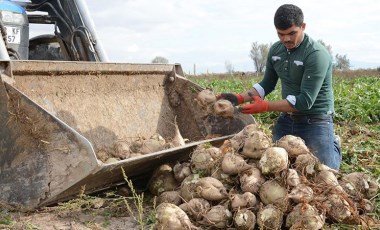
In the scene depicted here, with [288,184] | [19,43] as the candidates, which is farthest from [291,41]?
[19,43]

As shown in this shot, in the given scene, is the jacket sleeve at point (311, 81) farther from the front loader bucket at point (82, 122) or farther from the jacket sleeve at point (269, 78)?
the jacket sleeve at point (269, 78)

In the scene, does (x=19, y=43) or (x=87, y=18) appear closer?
(x=19, y=43)

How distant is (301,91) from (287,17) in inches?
26.5

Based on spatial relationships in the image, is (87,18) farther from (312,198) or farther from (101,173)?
(312,198)

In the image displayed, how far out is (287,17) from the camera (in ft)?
15.3

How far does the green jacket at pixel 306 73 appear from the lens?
15.6ft

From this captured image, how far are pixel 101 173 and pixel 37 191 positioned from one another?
0.48m

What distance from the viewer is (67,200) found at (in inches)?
149


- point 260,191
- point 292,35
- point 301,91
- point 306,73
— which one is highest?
point 292,35

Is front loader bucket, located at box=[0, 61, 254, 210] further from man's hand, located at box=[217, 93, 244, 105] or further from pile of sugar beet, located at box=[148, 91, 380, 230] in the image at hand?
pile of sugar beet, located at box=[148, 91, 380, 230]

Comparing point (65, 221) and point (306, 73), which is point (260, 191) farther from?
point (306, 73)

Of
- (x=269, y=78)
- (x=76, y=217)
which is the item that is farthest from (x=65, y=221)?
(x=269, y=78)

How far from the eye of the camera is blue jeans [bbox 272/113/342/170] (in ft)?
16.2

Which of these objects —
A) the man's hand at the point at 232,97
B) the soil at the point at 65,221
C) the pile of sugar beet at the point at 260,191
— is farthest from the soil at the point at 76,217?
the man's hand at the point at 232,97
